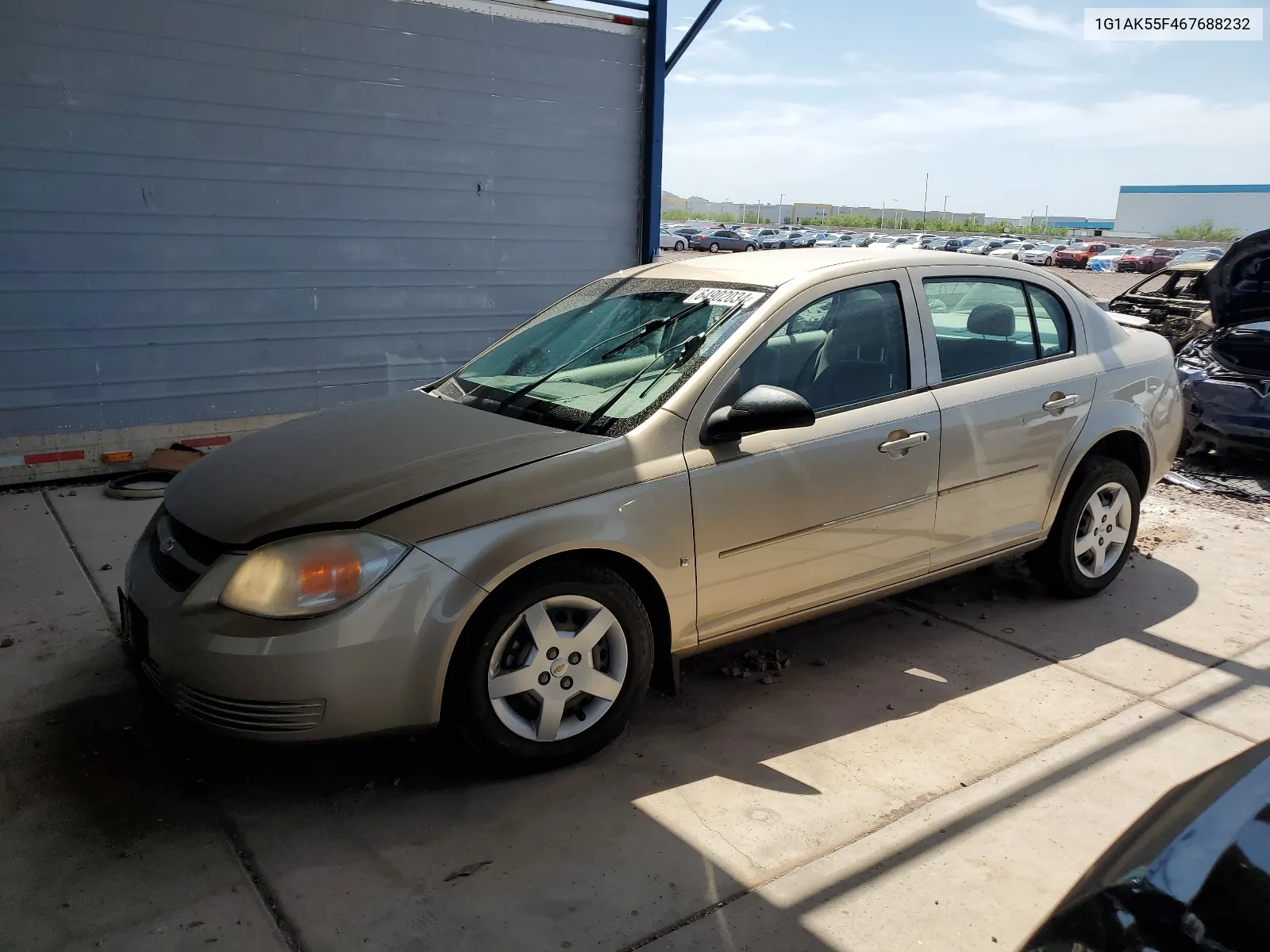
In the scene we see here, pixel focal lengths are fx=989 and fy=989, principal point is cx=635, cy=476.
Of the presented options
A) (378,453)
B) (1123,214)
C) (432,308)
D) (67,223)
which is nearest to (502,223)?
(432,308)

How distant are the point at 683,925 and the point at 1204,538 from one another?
196 inches

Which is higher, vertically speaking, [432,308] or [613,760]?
[432,308]

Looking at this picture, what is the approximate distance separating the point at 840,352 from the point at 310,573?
2.20m

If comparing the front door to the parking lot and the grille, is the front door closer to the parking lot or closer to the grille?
the grille

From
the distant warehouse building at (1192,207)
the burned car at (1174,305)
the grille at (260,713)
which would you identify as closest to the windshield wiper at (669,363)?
the grille at (260,713)

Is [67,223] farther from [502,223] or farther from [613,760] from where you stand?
[613,760]

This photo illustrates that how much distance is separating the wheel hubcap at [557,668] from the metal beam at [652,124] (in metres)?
5.51

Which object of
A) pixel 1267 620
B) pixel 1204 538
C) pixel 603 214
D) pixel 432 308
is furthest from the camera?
pixel 603 214

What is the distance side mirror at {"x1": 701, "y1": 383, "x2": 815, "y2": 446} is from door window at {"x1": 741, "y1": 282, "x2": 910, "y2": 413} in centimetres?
18

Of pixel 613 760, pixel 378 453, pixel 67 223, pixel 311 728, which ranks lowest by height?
pixel 613 760

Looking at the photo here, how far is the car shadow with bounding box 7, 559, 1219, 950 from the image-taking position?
2684mm

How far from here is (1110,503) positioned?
494 cm

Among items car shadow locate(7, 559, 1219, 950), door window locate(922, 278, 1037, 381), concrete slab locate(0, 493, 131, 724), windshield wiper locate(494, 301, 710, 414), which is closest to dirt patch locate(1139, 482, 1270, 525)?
door window locate(922, 278, 1037, 381)

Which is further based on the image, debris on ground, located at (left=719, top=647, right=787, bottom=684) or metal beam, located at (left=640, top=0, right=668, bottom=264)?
metal beam, located at (left=640, top=0, right=668, bottom=264)
